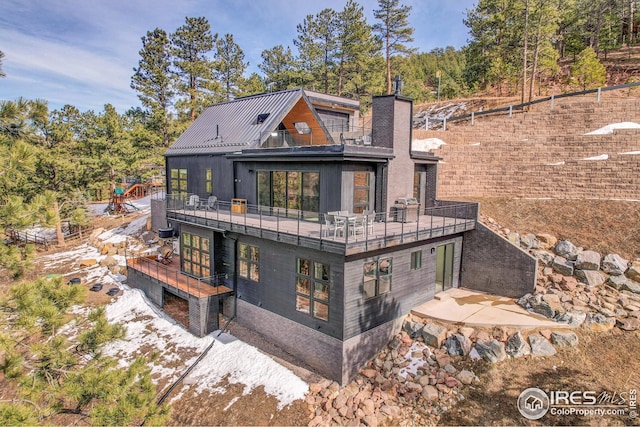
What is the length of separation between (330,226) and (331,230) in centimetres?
23

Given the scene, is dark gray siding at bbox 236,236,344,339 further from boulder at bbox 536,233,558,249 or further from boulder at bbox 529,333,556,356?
boulder at bbox 536,233,558,249

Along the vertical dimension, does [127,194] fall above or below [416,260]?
above

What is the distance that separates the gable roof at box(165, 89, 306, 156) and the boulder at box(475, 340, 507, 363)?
10901mm

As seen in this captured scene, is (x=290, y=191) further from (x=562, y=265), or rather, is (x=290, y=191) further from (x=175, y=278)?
(x=562, y=265)

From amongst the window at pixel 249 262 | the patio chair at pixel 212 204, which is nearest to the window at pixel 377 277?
the window at pixel 249 262

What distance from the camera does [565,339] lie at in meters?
9.42

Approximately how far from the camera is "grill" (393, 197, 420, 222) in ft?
41.2

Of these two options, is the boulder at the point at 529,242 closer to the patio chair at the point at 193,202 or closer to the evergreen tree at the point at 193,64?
the patio chair at the point at 193,202

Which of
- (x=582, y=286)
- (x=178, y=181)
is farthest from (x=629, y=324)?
(x=178, y=181)

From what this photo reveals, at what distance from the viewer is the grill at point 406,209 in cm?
1257

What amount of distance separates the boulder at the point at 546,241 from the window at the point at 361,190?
6851mm

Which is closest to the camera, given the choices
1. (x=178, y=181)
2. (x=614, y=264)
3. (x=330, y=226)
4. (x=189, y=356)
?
(x=330, y=226)

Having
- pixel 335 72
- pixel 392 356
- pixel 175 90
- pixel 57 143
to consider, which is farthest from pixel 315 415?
pixel 335 72

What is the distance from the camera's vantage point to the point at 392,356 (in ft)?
33.6
